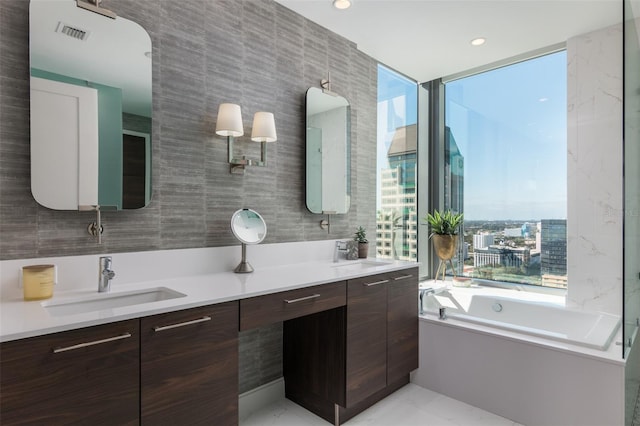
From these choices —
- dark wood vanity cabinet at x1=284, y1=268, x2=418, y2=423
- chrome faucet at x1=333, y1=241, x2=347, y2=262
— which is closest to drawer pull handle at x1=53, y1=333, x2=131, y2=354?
dark wood vanity cabinet at x1=284, y1=268, x2=418, y2=423

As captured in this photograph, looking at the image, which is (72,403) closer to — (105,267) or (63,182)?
(105,267)

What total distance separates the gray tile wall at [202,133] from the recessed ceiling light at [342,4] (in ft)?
0.90

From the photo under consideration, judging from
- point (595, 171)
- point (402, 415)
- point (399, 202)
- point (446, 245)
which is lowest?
point (402, 415)

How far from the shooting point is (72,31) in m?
1.59

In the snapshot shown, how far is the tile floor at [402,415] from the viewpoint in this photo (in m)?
2.09

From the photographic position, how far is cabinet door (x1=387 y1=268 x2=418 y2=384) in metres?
2.30

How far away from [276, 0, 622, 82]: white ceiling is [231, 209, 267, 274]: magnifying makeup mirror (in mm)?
1429

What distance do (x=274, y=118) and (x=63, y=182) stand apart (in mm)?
1246

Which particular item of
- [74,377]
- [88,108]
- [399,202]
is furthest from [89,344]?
[399,202]

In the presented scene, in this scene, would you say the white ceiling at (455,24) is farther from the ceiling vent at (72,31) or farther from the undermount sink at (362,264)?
the undermount sink at (362,264)

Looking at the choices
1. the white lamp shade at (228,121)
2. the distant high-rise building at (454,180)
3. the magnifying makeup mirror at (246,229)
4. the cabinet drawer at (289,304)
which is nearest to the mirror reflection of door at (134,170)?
the white lamp shade at (228,121)

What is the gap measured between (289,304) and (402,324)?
1.02 metres

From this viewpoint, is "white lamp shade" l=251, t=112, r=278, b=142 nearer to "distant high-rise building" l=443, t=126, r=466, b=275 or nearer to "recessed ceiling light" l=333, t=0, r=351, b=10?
"recessed ceiling light" l=333, t=0, r=351, b=10

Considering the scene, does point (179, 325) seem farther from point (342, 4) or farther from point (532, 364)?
point (342, 4)
